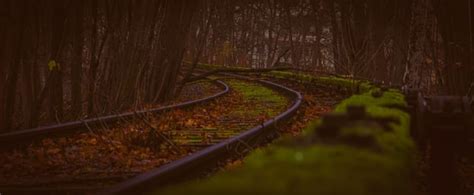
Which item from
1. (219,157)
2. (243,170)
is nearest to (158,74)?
(219,157)

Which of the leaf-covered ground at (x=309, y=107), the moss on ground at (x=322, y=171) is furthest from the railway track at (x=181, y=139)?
the moss on ground at (x=322, y=171)

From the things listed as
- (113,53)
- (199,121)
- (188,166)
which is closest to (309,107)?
(199,121)

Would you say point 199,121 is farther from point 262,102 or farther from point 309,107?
point 262,102

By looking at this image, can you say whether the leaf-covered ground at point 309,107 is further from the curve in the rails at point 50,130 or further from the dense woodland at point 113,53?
the curve in the rails at point 50,130

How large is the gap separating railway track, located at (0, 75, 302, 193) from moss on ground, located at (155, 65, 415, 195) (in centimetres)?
163

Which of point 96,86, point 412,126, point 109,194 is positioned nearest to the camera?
point 109,194

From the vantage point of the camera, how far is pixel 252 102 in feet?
48.9

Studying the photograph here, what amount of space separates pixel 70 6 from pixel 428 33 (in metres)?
8.02

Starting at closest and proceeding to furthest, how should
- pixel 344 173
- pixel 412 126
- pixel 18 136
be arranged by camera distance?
pixel 344 173 < pixel 412 126 < pixel 18 136

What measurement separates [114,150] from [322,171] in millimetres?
5215

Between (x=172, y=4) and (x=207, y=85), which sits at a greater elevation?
(x=172, y=4)

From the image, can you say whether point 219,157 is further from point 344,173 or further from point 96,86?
point 96,86

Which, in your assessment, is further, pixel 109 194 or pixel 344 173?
pixel 109 194

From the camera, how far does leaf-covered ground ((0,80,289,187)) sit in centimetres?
579
